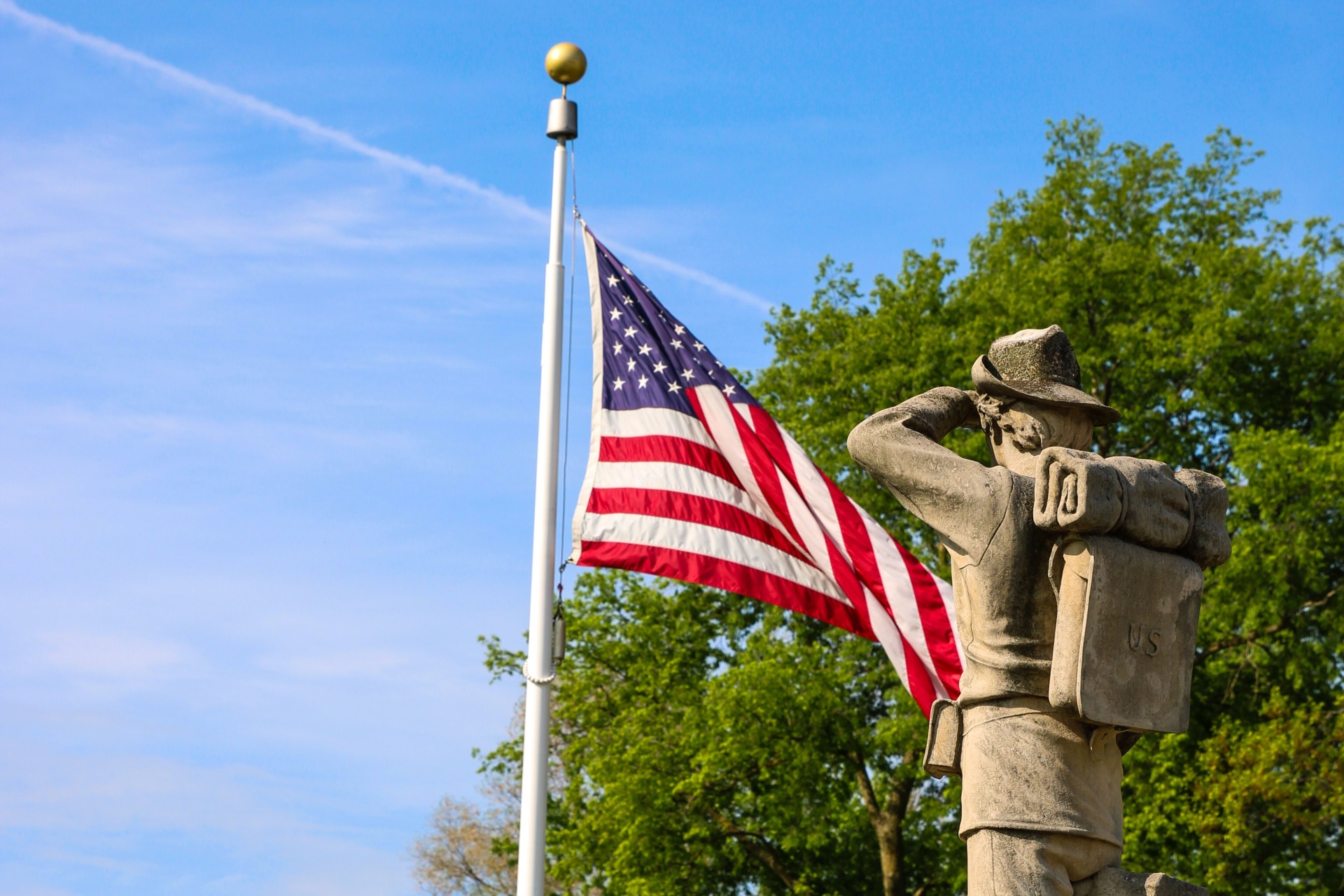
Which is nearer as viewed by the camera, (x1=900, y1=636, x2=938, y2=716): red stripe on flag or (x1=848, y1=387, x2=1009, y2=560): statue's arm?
(x1=848, y1=387, x2=1009, y2=560): statue's arm

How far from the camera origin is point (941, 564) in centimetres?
1995

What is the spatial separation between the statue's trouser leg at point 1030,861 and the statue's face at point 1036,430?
47.8 inches

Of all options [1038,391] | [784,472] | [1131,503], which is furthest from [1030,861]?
[784,472]

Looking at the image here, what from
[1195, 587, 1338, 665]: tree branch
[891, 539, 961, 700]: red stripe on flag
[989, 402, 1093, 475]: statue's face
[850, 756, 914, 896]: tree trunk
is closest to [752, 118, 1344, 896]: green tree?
[1195, 587, 1338, 665]: tree branch

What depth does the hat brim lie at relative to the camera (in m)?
5.42

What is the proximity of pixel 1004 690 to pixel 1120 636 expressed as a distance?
0.41 metres

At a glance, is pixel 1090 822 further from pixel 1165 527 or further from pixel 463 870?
pixel 463 870

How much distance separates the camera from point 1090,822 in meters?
4.99

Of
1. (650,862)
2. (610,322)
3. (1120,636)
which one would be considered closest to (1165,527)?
(1120,636)

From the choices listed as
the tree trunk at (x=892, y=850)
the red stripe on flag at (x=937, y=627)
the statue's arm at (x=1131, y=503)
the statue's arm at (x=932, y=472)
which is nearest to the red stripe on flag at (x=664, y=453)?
the red stripe on flag at (x=937, y=627)

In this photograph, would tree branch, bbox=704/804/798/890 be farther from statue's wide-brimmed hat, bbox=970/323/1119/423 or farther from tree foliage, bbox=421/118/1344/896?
statue's wide-brimmed hat, bbox=970/323/1119/423

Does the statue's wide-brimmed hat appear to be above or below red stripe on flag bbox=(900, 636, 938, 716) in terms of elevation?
below

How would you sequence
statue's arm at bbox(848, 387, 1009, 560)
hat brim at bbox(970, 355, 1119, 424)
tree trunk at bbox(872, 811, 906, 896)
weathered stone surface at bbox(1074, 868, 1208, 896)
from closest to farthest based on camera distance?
weathered stone surface at bbox(1074, 868, 1208, 896), statue's arm at bbox(848, 387, 1009, 560), hat brim at bbox(970, 355, 1119, 424), tree trunk at bbox(872, 811, 906, 896)

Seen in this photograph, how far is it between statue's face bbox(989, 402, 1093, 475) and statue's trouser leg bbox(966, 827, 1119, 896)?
122 cm
